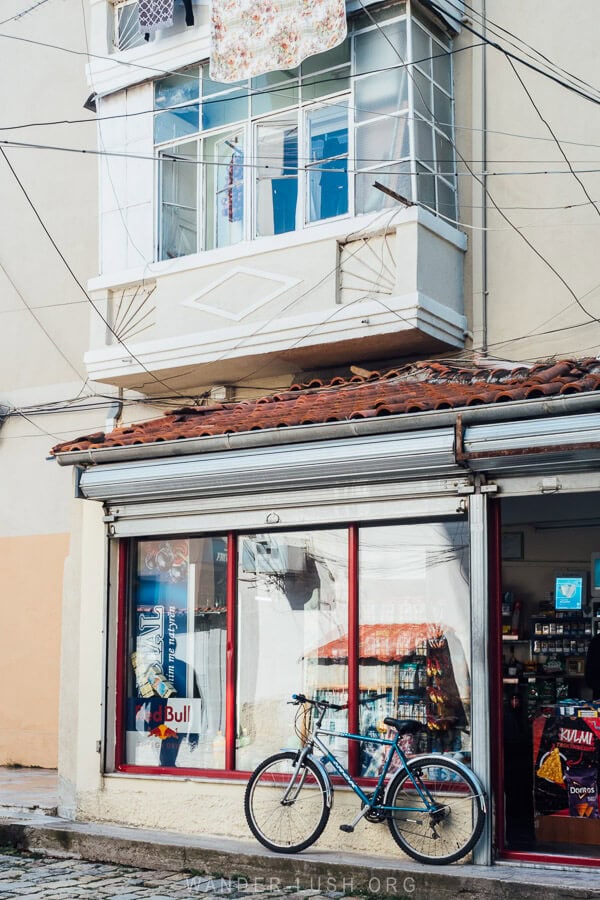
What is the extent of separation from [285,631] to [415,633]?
1251 millimetres

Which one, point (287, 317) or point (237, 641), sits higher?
point (287, 317)

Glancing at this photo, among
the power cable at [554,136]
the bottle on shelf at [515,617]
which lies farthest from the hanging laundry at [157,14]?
the bottle on shelf at [515,617]

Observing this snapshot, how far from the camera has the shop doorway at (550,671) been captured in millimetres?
8906

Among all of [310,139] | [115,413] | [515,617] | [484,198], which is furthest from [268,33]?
[515,617]

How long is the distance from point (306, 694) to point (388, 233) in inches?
176

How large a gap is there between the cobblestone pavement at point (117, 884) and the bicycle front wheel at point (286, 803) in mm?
440

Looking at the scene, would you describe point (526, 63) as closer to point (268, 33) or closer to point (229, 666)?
point (268, 33)

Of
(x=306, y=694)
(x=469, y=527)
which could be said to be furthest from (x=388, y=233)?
(x=306, y=694)

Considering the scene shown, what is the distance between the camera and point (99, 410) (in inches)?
575

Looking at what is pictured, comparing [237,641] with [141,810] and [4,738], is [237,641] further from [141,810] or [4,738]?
[4,738]

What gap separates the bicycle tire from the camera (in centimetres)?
827

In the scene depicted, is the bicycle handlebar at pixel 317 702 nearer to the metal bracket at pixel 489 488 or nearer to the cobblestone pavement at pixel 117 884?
the cobblestone pavement at pixel 117 884

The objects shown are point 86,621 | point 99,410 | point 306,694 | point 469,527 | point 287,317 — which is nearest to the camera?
point 469,527

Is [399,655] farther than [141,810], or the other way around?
[141,810]
